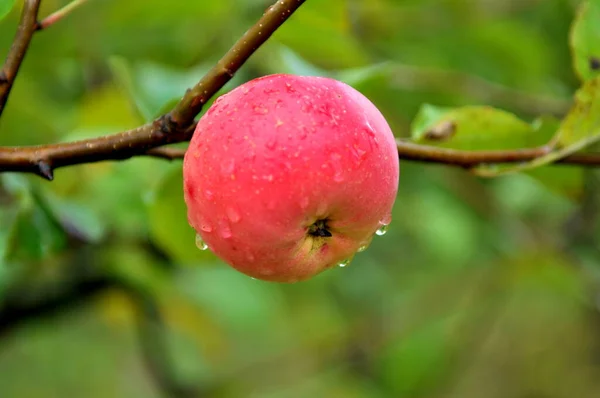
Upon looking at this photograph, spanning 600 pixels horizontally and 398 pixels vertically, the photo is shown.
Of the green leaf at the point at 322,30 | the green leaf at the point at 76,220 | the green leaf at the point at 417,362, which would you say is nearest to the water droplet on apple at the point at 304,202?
the green leaf at the point at 76,220

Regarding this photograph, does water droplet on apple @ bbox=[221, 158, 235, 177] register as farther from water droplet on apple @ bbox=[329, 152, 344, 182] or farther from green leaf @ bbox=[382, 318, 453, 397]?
green leaf @ bbox=[382, 318, 453, 397]

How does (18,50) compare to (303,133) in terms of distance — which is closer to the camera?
(303,133)

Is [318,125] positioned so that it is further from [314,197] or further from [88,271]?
[88,271]

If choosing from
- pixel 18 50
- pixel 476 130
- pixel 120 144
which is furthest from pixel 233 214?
pixel 476 130

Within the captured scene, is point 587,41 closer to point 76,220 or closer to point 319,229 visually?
point 319,229

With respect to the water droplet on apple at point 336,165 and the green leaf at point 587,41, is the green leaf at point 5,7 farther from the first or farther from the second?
the green leaf at point 587,41
